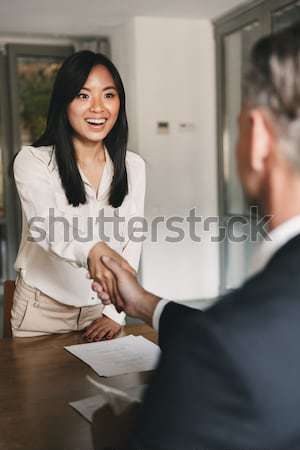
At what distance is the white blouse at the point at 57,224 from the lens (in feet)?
A: 5.93

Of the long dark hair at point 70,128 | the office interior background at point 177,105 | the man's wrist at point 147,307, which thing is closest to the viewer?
the man's wrist at point 147,307

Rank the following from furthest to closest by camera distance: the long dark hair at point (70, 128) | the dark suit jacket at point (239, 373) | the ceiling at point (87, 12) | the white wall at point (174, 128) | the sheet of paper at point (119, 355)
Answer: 1. the white wall at point (174, 128)
2. the ceiling at point (87, 12)
3. the long dark hair at point (70, 128)
4. the sheet of paper at point (119, 355)
5. the dark suit jacket at point (239, 373)

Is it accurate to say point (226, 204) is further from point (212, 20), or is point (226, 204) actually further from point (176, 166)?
point (212, 20)

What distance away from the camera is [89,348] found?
5.39 feet

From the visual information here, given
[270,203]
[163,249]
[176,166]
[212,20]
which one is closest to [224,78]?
[212,20]

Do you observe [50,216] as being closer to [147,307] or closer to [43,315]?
[43,315]

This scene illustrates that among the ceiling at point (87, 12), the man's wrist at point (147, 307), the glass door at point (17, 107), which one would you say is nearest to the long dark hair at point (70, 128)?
the man's wrist at point (147, 307)

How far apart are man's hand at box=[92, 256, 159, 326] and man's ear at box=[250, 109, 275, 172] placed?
61cm

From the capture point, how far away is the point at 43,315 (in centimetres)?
190

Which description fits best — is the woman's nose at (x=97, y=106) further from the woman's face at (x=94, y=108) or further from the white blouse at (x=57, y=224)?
the white blouse at (x=57, y=224)

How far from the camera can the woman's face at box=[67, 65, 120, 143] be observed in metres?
1.95

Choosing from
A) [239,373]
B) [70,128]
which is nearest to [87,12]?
[70,128]

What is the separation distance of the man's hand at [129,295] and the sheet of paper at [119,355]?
144mm

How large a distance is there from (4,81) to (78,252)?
482cm
